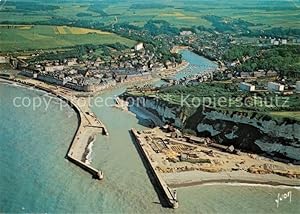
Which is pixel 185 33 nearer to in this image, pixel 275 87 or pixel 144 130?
pixel 275 87

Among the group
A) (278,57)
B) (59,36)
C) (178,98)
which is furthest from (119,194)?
(59,36)

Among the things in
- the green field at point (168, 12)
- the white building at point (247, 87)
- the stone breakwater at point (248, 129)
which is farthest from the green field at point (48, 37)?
the stone breakwater at point (248, 129)

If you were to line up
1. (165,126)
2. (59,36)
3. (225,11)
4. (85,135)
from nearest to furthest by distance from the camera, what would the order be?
(85,135)
(165,126)
(59,36)
(225,11)

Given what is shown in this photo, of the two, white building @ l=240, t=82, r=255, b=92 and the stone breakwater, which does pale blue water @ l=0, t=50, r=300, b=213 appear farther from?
white building @ l=240, t=82, r=255, b=92

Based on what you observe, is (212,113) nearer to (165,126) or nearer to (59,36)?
(165,126)

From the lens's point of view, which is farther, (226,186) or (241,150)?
(241,150)

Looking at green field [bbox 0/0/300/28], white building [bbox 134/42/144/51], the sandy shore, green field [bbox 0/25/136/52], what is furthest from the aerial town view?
green field [bbox 0/0/300/28]

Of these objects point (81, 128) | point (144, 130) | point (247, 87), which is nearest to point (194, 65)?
point (247, 87)

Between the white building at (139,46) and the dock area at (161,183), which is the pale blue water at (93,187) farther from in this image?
the white building at (139,46)
